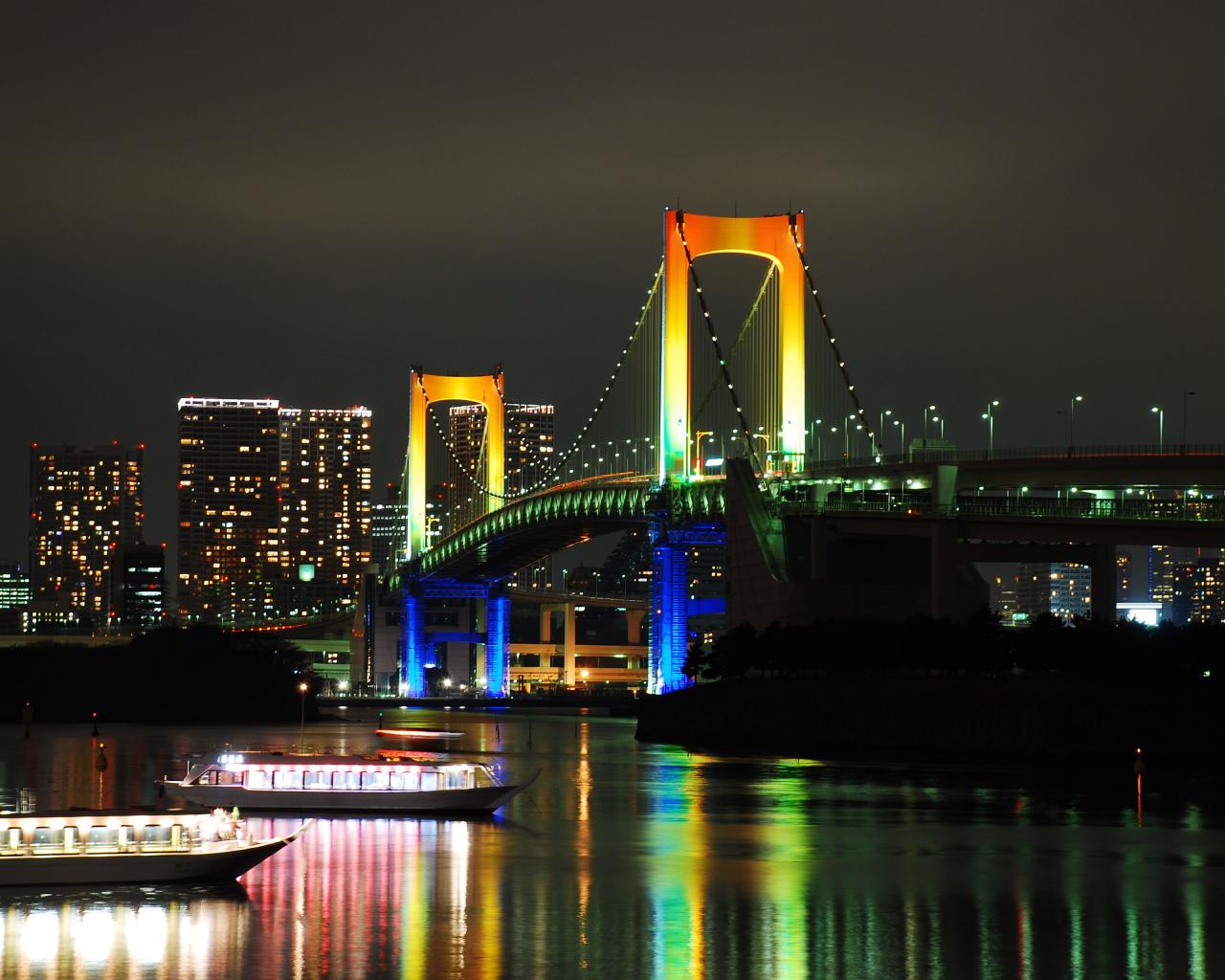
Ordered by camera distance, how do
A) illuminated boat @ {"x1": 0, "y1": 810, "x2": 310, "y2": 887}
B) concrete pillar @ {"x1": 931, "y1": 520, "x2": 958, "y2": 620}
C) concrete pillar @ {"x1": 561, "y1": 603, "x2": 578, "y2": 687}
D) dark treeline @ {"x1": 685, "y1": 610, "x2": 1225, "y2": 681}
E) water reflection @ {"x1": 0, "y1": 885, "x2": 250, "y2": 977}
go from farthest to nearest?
1. concrete pillar @ {"x1": 561, "y1": 603, "x2": 578, "y2": 687}
2. concrete pillar @ {"x1": 931, "y1": 520, "x2": 958, "y2": 620}
3. dark treeline @ {"x1": 685, "y1": 610, "x2": 1225, "y2": 681}
4. illuminated boat @ {"x1": 0, "y1": 810, "x2": 310, "y2": 887}
5. water reflection @ {"x1": 0, "y1": 885, "x2": 250, "y2": 977}

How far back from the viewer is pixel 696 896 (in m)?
28.2

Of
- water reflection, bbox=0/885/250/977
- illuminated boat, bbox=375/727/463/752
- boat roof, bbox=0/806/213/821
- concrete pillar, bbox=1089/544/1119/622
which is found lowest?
water reflection, bbox=0/885/250/977

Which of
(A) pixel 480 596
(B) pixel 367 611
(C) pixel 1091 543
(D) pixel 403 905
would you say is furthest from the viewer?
Result: (B) pixel 367 611

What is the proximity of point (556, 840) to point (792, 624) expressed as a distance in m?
33.0

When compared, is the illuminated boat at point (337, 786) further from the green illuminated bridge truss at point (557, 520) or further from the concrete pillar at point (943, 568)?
the green illuminated bridge truss at point (557, 520)

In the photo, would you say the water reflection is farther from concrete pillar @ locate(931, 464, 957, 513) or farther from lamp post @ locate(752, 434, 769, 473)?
lamp post @ locate(752, 434, 769, 473)

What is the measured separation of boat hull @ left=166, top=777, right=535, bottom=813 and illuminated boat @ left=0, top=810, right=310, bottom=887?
1122 cm

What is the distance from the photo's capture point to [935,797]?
44.2 meters

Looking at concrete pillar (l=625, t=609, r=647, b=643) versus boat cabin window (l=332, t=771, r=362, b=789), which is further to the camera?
concrete pillar (l=625, t=609, r=647, b=643)

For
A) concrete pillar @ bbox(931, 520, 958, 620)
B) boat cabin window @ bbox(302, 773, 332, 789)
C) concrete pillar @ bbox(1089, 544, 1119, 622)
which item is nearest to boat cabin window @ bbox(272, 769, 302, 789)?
boat cabin window @ bbox(302, 773, 332, 789)

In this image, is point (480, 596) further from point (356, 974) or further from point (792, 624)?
point (356, 974)

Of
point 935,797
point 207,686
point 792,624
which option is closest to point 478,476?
point 207,686

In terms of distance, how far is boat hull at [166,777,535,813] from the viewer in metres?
39.9

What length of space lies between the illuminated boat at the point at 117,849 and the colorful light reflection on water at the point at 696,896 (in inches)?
16.5
